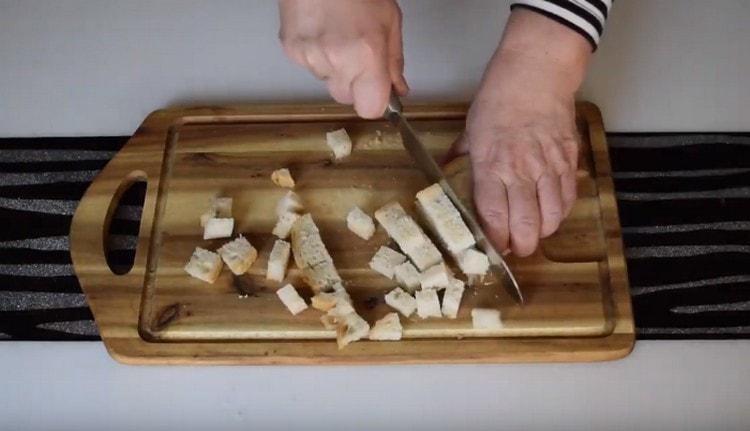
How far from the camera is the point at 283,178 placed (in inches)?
46.1

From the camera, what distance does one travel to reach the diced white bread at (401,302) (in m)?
1.05

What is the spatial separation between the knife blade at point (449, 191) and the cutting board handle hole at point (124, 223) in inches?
13.9

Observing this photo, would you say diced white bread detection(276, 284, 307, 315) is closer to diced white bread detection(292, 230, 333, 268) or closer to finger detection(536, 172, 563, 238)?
diced white bread detection(292, 230, 333, 268)

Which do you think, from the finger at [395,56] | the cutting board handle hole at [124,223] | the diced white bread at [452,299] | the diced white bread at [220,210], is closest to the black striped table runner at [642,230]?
the cutting board handle hole at [124,223]

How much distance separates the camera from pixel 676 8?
1.38 m

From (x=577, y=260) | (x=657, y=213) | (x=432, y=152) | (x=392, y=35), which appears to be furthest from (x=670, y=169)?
(x=392, y=35)

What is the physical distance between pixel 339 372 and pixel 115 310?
0.91ft

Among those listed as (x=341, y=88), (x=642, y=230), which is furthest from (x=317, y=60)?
(x=642, y=230)

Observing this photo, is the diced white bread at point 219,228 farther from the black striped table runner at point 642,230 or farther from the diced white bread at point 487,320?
the diced white bread at point 487,320

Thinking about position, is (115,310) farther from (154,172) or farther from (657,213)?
(657,213)

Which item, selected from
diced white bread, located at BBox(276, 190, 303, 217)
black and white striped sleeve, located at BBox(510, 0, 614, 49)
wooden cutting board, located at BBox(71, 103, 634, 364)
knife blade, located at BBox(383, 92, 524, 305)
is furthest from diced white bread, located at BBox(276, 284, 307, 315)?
black and white striped sleeve, located at BBox(510, 0, 614, 49)

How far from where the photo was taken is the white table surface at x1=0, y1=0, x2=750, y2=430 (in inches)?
40.8

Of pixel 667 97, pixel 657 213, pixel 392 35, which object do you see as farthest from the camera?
pixel 667 97

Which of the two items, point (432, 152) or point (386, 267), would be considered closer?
point (386, 267)
